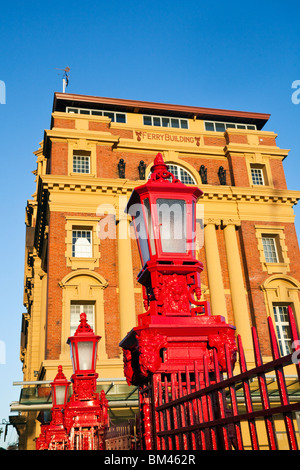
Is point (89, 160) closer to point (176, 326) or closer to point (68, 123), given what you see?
point (68, 123)

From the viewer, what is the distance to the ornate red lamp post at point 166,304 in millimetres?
3686

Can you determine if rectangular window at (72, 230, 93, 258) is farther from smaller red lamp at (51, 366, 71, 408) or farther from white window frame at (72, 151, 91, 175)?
smaller red lamp at (51, 366, 71, 408)

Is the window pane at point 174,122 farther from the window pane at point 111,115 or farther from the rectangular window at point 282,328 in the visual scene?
the rectangular window at point 282,328

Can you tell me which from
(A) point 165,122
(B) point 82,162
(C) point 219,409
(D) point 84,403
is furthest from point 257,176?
(C) point 219,409

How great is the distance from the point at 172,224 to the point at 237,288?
21909 mm

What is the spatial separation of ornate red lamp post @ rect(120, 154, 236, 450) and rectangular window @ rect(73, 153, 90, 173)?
73.9 feet

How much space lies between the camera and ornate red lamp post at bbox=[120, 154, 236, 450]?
12.1 ft

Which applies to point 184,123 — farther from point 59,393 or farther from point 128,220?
point 59,393

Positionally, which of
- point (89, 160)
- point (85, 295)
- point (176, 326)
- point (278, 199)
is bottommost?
point (176, 326)

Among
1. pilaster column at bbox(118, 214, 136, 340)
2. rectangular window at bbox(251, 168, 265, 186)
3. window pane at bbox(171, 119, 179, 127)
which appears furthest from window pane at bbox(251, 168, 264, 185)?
pilaster column at bbox(118, 214, 136, 340)

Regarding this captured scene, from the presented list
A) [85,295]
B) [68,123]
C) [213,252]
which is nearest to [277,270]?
[213,252]

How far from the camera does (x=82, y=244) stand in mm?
25094

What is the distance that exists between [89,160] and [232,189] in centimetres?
842

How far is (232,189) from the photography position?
2777 cm
